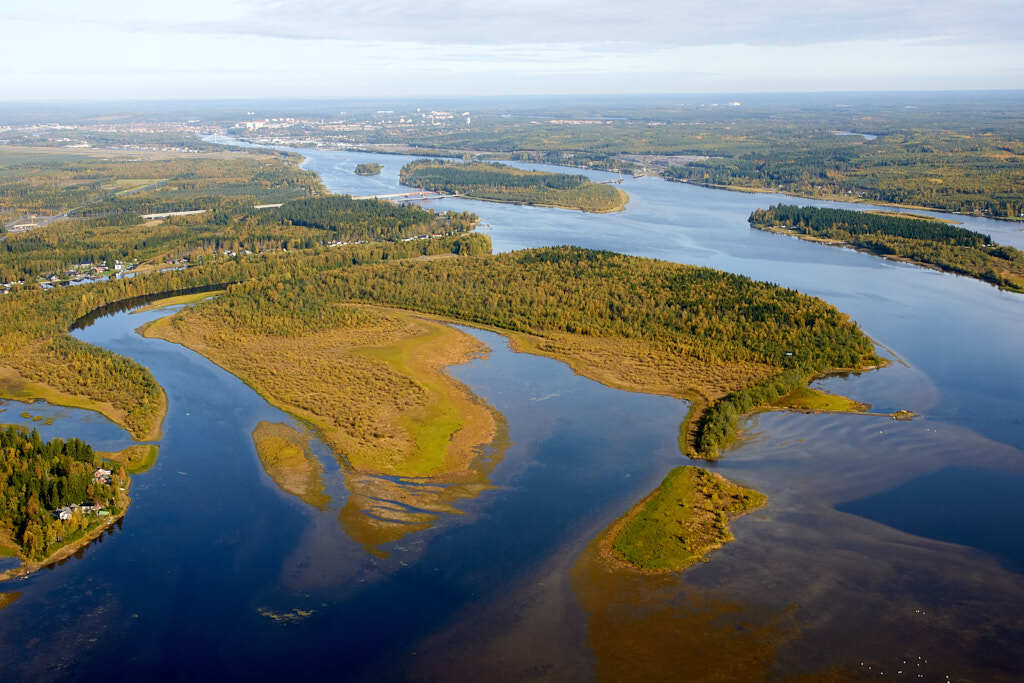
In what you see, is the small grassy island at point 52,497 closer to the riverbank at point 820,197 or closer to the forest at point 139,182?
→ the forest at point 139,182

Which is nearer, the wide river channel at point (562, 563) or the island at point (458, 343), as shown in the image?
the wide river channel at point (562, 563)

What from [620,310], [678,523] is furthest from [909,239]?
[678,523]

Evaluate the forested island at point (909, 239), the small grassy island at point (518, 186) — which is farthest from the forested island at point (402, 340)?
the small grassy island at point (518, 186)

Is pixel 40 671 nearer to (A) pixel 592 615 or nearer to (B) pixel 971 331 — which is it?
(A) pixel 592 615

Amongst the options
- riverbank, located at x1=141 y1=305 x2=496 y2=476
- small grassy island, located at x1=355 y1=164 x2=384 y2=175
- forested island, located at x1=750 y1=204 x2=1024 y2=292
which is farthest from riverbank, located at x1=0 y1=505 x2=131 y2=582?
small grassy island, located at x1=355 y1=164 x2=384 y2=175

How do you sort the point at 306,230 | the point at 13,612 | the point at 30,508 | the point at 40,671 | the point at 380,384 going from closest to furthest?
the point at 40,671 → the point at 13,612 → the point at 30,508 → the point at 380,384 → the point at 306,230

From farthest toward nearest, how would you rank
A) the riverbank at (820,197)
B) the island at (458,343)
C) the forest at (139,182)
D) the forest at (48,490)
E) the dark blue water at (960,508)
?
the forest at (139,182), the riverbank at (820,197), the island at (458,343), the forest at (48,490), the dark blue water at (960,508)

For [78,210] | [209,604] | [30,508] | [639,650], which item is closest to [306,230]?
[78,210]
